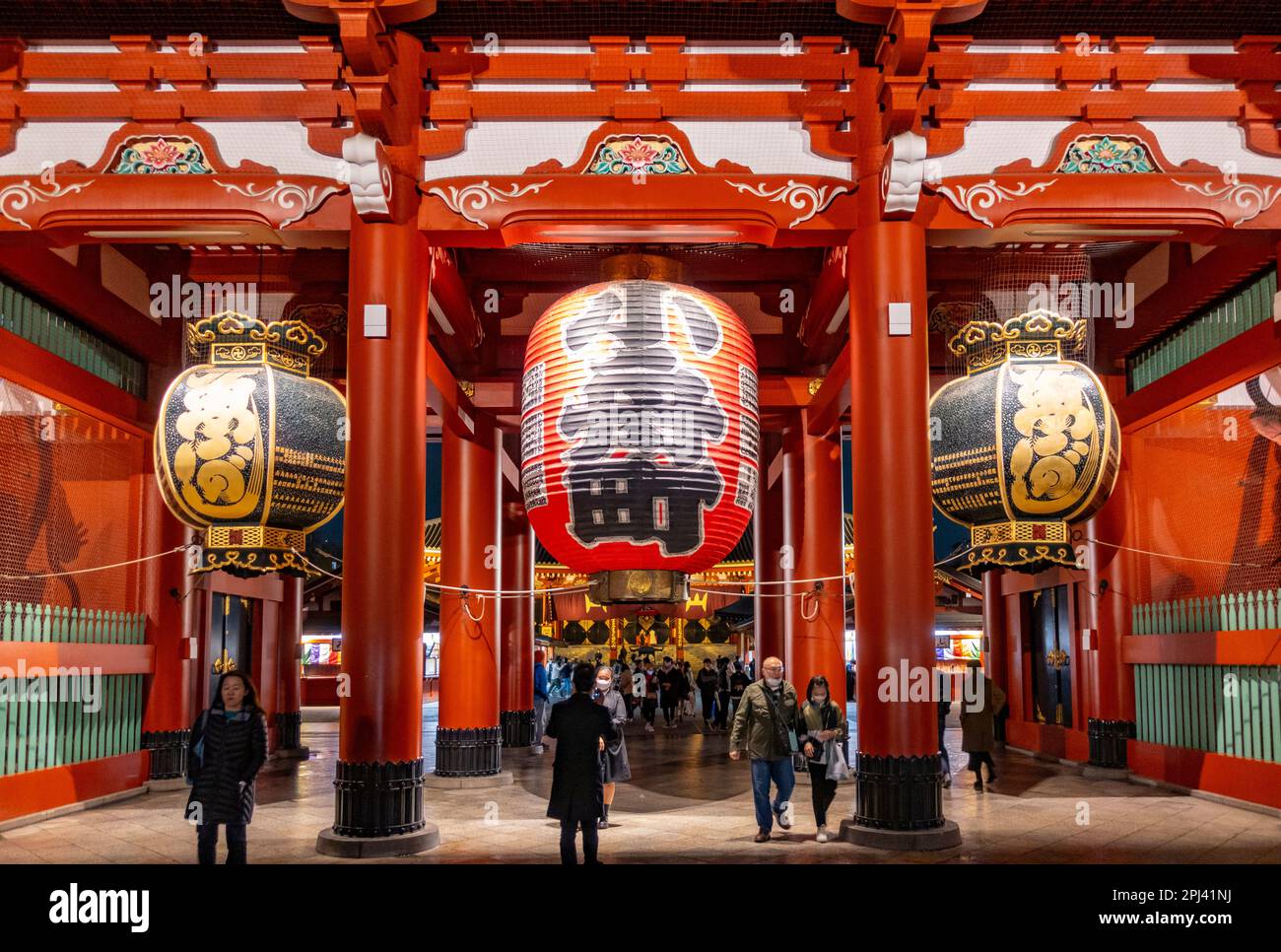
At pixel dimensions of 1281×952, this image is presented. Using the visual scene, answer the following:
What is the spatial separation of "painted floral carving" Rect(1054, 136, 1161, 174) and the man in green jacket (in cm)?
462

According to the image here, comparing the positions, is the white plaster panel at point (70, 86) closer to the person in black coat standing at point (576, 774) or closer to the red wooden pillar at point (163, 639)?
the red wooden pillar at point (163, 639)

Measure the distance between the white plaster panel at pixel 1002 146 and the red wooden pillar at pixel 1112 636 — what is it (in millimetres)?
5869

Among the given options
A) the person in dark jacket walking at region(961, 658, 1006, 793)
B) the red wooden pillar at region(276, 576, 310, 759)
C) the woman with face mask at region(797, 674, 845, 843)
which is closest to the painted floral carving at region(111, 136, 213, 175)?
the woman with face mask at region(797, 674, 845, 843)

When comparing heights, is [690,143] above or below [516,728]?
above

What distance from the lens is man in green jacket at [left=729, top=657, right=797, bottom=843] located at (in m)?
8.59

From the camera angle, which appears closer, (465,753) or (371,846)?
(371,846)

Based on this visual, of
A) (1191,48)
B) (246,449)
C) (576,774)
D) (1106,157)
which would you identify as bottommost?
(576,774)

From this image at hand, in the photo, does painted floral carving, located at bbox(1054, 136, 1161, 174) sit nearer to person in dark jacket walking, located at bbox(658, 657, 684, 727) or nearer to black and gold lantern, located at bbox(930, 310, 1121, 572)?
black and gold lantern, located at bbox(930, 310, 1121, 572)

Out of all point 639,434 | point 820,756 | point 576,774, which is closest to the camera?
point 576,774

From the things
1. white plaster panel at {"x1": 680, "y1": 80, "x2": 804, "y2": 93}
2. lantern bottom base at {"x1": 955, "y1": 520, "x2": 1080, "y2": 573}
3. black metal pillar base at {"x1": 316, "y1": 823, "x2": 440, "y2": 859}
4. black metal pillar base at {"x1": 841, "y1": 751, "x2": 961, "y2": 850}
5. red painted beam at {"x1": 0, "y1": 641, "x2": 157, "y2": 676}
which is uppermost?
white plaster panel at {"x1": 680, "y1": 80, "x2": 804, "y2": 93}

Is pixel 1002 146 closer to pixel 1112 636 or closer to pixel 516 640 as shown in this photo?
pixel 1112 636

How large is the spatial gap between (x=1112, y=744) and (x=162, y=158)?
1215 cm

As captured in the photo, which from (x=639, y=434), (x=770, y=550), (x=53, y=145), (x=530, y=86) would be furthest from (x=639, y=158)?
(x=770, y=550)

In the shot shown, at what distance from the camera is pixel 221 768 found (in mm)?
6582
